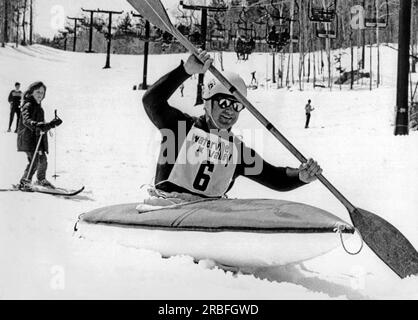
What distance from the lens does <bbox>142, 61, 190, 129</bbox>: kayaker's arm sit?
2314 mm

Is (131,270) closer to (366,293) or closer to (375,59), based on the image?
(366,293)

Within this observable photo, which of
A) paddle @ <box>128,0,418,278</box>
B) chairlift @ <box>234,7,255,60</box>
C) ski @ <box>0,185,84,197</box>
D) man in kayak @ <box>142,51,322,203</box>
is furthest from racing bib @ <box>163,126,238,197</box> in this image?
chairlift @ <box>234,7,255,60</box>

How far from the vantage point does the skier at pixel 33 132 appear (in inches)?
124

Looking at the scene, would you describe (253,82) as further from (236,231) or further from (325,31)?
(236,231)

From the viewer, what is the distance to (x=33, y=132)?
3.17 m

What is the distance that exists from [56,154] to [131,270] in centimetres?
108

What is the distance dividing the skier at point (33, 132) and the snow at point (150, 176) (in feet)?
0.16

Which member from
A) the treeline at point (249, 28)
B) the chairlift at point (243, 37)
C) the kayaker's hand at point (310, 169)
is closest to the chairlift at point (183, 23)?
the treeline at point (249, 28)

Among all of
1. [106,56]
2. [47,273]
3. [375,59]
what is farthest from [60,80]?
Result: [375,59]

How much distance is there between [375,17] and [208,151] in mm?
1501

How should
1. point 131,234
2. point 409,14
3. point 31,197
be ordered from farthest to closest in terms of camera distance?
1. point 409,14
2. point 31,197
3. point 131,234

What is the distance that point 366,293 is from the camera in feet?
8.16

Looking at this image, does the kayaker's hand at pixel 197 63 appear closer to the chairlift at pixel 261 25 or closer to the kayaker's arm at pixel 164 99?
the kayaker's arm at pixel 164 99

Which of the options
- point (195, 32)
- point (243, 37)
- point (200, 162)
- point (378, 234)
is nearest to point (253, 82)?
point (243, 37)
